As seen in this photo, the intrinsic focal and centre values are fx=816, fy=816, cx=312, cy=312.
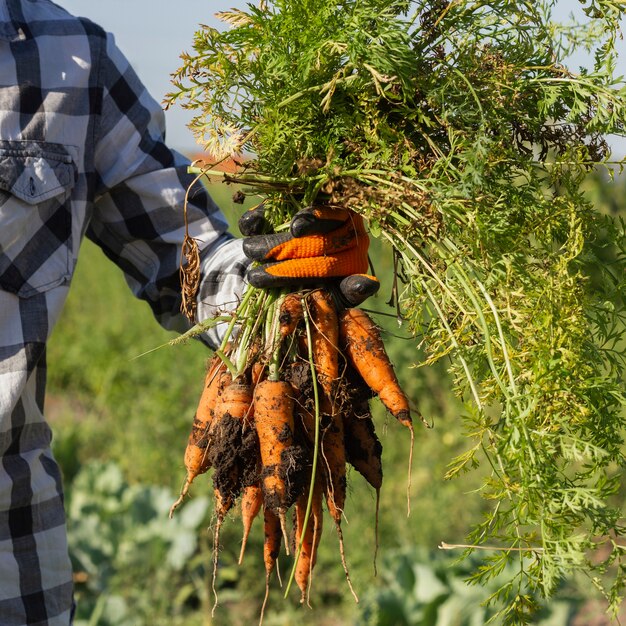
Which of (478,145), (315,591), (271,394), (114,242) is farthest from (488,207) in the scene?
(315,591)

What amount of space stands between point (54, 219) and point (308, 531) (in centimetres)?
86

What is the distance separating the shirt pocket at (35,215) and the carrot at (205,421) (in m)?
0.40

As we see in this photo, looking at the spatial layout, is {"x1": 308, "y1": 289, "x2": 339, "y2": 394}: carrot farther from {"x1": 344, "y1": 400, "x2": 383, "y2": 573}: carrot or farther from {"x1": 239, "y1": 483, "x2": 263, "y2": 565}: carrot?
{"x1": 239, "y1": 483, "x2": 263, "y2": 565}: carrot

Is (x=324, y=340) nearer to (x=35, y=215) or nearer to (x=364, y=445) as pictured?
(x=364, y=445)

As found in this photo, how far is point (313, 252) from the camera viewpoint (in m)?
1.53

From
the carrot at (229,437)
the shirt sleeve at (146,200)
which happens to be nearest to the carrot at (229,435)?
the carrot at (229,437)

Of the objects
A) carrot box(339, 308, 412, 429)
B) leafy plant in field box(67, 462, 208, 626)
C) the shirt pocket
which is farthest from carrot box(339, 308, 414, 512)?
leafy plant in field box(67, 462, 208, 626)

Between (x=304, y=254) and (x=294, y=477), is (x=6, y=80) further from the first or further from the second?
(x=294, y=477)

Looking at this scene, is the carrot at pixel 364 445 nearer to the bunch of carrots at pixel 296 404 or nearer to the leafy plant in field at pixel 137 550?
the bunch of carrots at pixel 296 404

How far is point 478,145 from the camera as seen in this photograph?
136 centimetres

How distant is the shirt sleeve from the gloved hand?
28cm

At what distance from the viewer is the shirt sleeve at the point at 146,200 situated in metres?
1.85

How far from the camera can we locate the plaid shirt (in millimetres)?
1667

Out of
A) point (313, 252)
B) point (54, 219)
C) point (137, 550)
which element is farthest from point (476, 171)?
point (137, 550)
